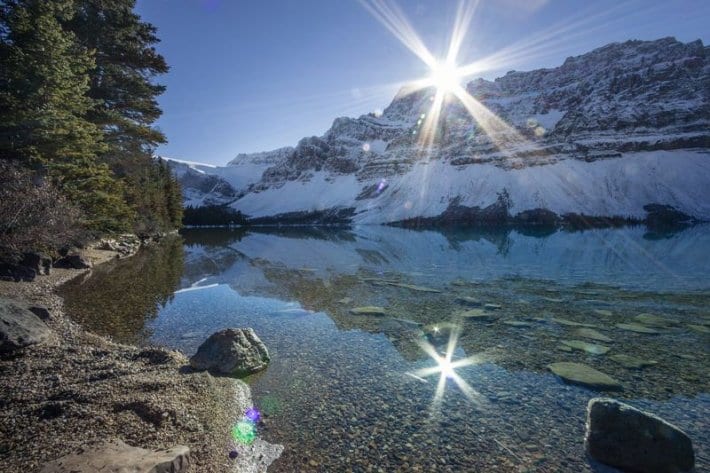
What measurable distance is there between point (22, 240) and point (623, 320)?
93.6ft

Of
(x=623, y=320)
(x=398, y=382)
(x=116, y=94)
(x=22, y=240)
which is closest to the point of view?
(x=398, y=382)

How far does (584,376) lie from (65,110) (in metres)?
26.8

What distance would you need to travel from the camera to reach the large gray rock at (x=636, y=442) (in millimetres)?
5742

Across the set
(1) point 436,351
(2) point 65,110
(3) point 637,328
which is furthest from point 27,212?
(3) point 637,328

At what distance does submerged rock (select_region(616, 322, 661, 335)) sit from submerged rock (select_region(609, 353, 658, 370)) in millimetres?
3281

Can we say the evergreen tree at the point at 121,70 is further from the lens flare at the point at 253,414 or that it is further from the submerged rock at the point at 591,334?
the submerged rock at the point at 591,334

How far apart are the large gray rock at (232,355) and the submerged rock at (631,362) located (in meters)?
10.4

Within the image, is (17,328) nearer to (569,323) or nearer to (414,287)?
(414,287)

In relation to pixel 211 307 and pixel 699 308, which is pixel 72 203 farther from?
pixel 699 308

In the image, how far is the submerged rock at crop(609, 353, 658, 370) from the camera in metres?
9.80

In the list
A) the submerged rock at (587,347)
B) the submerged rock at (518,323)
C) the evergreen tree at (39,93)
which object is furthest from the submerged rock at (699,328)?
the evergreen tree at (39,93)

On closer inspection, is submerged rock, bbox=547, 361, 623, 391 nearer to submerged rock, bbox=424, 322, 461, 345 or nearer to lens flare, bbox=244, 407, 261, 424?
submerged rock, bbox=424, 322, 461, 345

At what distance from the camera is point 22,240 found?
57.6 ft

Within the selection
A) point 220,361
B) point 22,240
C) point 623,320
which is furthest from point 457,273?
point 22,240
